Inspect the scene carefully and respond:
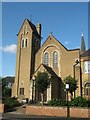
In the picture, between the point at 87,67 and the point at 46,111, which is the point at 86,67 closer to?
the point at 87,67

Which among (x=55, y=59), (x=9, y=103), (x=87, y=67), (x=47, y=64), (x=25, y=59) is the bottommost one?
(x=9, y=103)

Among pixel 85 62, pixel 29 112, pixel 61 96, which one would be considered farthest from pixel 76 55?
pixel 29 112

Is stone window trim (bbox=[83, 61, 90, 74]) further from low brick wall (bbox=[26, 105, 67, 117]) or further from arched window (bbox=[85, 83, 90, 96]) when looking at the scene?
low brick wall (bbox=[26, 105, 67, 117])

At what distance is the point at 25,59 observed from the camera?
50281 millimetres

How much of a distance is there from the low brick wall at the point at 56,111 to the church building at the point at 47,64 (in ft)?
44.7

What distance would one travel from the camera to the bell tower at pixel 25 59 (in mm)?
48375

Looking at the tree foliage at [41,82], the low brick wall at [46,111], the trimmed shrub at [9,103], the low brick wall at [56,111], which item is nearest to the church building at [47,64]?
the tree foliage at [41,82]

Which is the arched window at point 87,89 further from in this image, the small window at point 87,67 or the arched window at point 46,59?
the arched window at point 46,59

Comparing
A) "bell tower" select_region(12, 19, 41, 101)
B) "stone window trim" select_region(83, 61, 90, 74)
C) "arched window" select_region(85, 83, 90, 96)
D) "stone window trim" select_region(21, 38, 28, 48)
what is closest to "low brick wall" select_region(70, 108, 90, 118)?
"arched window" select_region(85, 83, 90, 96)

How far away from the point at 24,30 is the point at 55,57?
10.7 metres

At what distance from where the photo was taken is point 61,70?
1813 inches

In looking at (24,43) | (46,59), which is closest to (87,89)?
(46,59)

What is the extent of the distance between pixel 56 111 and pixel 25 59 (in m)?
25.2

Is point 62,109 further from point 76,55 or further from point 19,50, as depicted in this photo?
point 19,50
